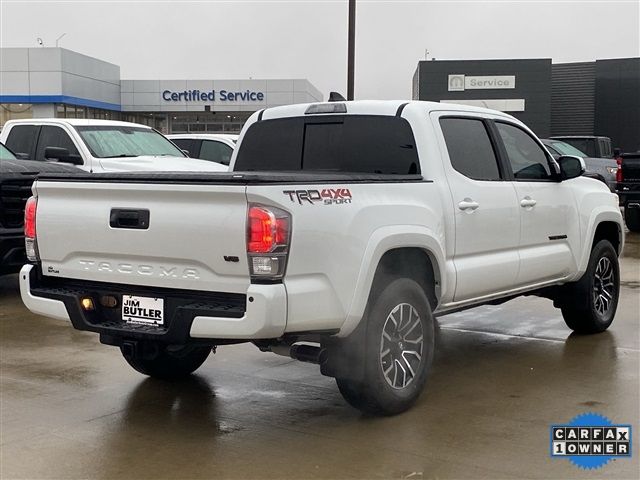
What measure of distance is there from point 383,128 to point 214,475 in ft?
8.83

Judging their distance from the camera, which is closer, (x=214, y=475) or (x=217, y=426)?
(x=214, y=475)

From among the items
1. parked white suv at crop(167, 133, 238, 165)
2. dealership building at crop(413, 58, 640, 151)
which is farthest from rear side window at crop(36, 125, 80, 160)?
dealership building at crop(413, 58, 640, 151)

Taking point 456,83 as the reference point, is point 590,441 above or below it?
below

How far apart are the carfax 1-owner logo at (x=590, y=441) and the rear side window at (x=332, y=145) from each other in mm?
1916

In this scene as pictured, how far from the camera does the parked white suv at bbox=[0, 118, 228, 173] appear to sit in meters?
10.8

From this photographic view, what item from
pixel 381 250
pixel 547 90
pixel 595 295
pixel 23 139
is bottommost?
pixel 595 295

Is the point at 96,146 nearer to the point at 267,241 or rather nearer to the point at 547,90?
the point at 267,241

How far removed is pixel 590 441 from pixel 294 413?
5.87 feet

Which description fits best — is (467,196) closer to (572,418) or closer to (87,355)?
(572,418)

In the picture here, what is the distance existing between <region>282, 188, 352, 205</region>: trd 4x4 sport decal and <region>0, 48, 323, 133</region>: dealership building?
3794 cm

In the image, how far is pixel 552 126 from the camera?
44094 millimetres

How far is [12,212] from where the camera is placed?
8672mm

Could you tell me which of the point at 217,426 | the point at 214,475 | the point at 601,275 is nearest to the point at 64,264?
the point at 217,426

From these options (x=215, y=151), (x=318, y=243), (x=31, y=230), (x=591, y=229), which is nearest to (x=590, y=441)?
(x=318, y=243)
